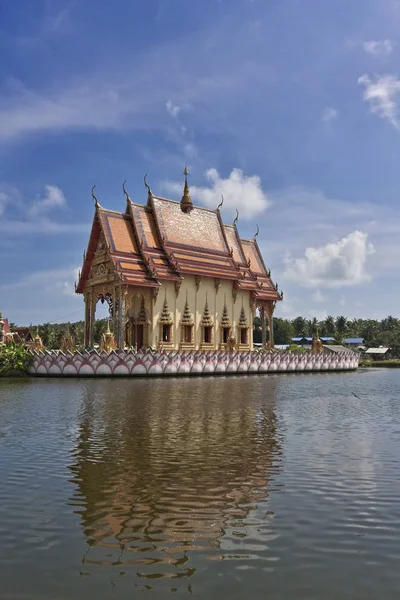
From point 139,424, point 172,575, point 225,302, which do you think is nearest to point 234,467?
point 172,575

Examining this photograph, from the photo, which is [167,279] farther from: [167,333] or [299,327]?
[299,327]

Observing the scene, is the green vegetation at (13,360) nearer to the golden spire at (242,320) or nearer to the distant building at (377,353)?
the golden spire at (242,320)

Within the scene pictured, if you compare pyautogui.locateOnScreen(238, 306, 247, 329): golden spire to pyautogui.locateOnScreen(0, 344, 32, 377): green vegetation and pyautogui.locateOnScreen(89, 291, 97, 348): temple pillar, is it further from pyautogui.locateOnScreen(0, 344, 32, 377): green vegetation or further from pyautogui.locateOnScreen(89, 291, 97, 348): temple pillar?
pyautogui.locateOnScreen(0, 344, 32, 377): green vegetation

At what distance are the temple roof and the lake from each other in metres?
23.1

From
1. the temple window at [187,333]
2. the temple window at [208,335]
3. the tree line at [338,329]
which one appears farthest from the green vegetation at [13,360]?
the tree line at [338,329]

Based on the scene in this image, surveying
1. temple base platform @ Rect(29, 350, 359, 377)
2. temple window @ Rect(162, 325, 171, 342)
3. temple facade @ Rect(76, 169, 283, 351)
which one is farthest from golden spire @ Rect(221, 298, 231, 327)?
temple window @ Rect(162, 325, 171, 342)

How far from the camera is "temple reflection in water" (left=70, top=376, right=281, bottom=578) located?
4.59 meters

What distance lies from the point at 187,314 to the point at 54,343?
1381 inches

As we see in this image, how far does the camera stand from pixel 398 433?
413 inches

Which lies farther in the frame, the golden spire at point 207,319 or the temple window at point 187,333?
the golden spire at point 207,319

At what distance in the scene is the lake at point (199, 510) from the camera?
13.0ft

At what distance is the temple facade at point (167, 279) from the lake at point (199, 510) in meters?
22.8

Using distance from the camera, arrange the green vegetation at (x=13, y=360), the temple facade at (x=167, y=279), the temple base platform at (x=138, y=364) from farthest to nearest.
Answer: the temple facade at (x=167, y=279), the green vegetation at (x=13, y=360), the temple base platform at (x=138, y=364)

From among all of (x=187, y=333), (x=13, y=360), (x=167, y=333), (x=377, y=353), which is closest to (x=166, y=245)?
(x=167, y=333)
